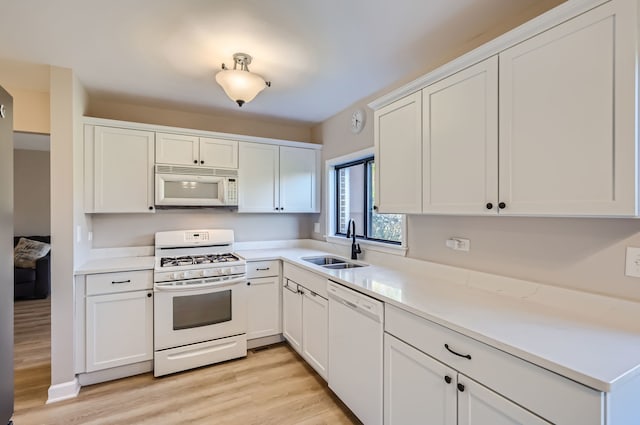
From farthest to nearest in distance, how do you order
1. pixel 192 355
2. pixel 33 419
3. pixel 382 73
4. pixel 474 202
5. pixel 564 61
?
pixel 192 355 → pixel 382 73 → pixel 33 419 → pixel 474 202 → pixel 564 61

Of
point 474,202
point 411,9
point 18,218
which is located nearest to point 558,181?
point 474,202

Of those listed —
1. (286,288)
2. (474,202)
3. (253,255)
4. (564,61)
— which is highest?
(564,61)

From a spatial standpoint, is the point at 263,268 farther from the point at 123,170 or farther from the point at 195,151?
the point at 123,170

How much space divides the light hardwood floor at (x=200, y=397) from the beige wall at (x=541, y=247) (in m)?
1.33

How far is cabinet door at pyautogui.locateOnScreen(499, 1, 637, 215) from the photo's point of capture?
103 centimetres

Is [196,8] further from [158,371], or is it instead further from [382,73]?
[158,371]

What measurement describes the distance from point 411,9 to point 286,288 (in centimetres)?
246

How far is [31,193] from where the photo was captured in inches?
215

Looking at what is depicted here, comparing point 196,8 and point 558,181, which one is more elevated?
point 196,8

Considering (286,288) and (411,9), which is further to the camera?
(286,288)

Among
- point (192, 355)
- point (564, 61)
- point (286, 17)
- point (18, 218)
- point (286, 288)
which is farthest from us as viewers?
point (18, 218)

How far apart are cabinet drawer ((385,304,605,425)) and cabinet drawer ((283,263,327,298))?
93cm

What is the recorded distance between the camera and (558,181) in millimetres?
1206

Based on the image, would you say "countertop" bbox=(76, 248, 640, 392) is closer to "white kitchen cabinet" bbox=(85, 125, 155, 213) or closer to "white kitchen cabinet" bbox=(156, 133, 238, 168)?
"white kitchen cabinet" bbox=(156, 133, 238, 168)
